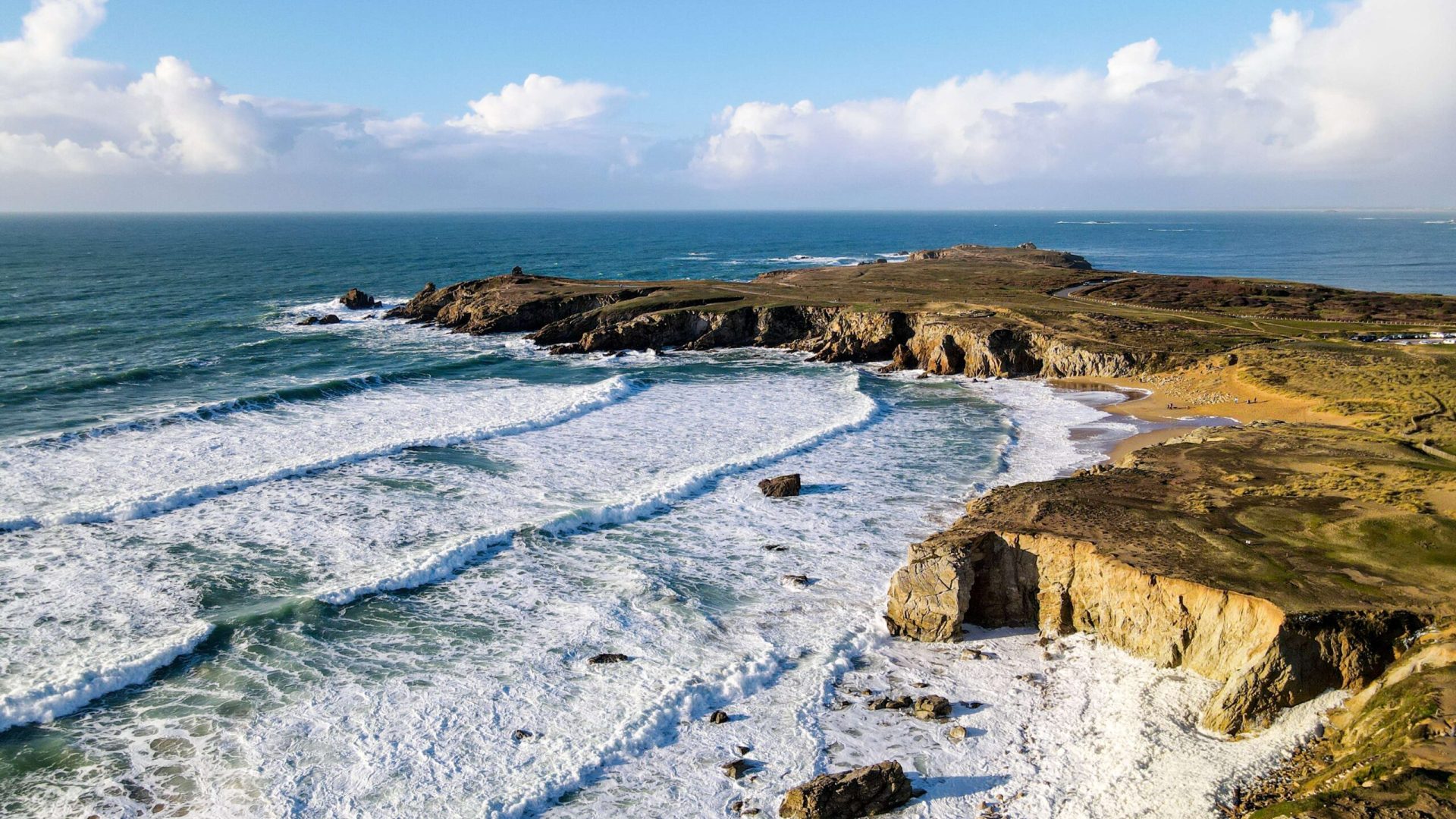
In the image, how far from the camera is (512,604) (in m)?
22.6

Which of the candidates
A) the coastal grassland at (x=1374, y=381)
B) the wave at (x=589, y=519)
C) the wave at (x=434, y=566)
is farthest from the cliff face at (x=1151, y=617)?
the coastal grassland at (x=1374, y=381)

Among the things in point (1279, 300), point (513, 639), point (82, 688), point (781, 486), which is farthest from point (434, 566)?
point (1279, 300)

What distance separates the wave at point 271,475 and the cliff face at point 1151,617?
23.7m

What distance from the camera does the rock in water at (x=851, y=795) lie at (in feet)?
46.9

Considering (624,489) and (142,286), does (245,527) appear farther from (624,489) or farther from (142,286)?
(142,286)

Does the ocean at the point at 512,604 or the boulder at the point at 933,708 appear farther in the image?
the boulder at the point at 933,708

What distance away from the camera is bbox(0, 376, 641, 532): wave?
2725 cm

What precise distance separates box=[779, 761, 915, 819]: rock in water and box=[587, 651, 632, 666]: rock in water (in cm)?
606

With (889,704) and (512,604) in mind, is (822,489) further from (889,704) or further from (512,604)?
(889,704)

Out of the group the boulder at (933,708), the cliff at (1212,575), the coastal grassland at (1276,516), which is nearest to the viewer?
the cliff at (1212,575)

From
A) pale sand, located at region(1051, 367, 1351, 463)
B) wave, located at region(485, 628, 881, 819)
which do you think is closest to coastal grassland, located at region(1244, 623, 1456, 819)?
wave, located at region(485, 628, 881, 819)

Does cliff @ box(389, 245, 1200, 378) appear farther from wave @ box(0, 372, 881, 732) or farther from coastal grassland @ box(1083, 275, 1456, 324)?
wave @ box(0, 372, 881, 732)

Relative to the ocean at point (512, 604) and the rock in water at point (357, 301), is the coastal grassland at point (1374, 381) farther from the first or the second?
the rock in water at point (357, 301)

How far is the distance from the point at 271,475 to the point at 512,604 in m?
15.2
